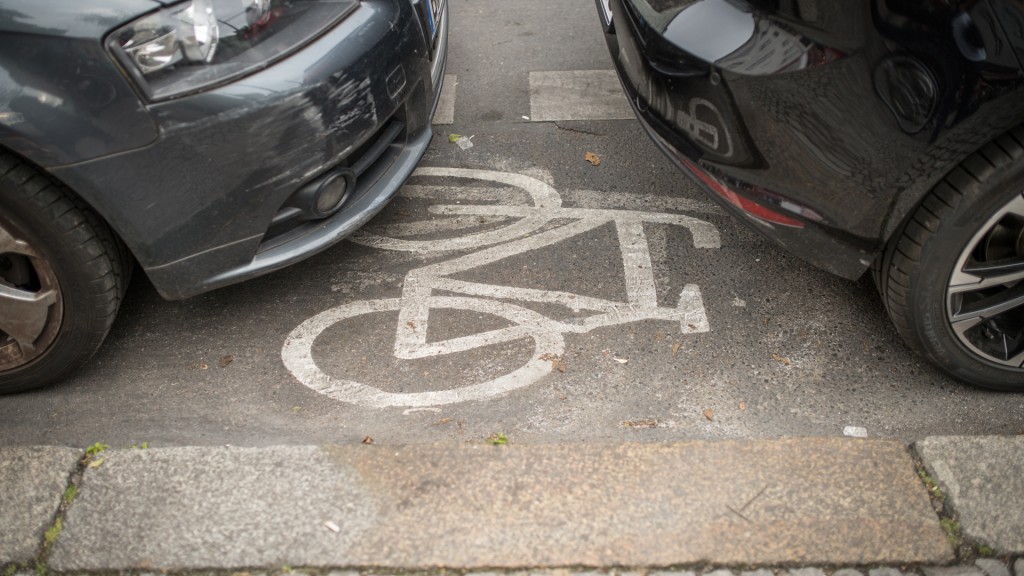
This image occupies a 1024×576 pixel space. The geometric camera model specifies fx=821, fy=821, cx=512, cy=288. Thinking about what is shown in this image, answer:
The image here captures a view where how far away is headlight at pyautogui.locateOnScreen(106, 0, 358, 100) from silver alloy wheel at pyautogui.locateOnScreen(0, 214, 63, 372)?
691mm

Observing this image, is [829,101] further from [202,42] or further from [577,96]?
[577,96]

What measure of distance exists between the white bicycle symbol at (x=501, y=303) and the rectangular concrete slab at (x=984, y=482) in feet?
2.87

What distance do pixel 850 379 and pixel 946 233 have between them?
2.11ft

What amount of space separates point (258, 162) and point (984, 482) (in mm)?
2373

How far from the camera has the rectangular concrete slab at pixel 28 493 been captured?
2297mm

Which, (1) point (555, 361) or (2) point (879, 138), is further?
(1) point (555, 361)

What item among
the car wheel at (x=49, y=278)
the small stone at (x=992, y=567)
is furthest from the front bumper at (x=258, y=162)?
the small stone at (x=992, y=567)

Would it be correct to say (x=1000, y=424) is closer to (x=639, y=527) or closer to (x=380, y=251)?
(x=639, y=527)

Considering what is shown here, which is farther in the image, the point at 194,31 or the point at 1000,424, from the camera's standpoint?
the point at 1000,424

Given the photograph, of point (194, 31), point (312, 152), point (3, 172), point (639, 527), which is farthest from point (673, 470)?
point (3, 172)

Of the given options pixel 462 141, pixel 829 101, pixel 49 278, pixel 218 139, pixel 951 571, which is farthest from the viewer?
pixel 462 141

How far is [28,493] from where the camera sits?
95.1 inches

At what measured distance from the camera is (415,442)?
103 inches

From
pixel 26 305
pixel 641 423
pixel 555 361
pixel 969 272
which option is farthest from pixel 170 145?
pixel 969 272
